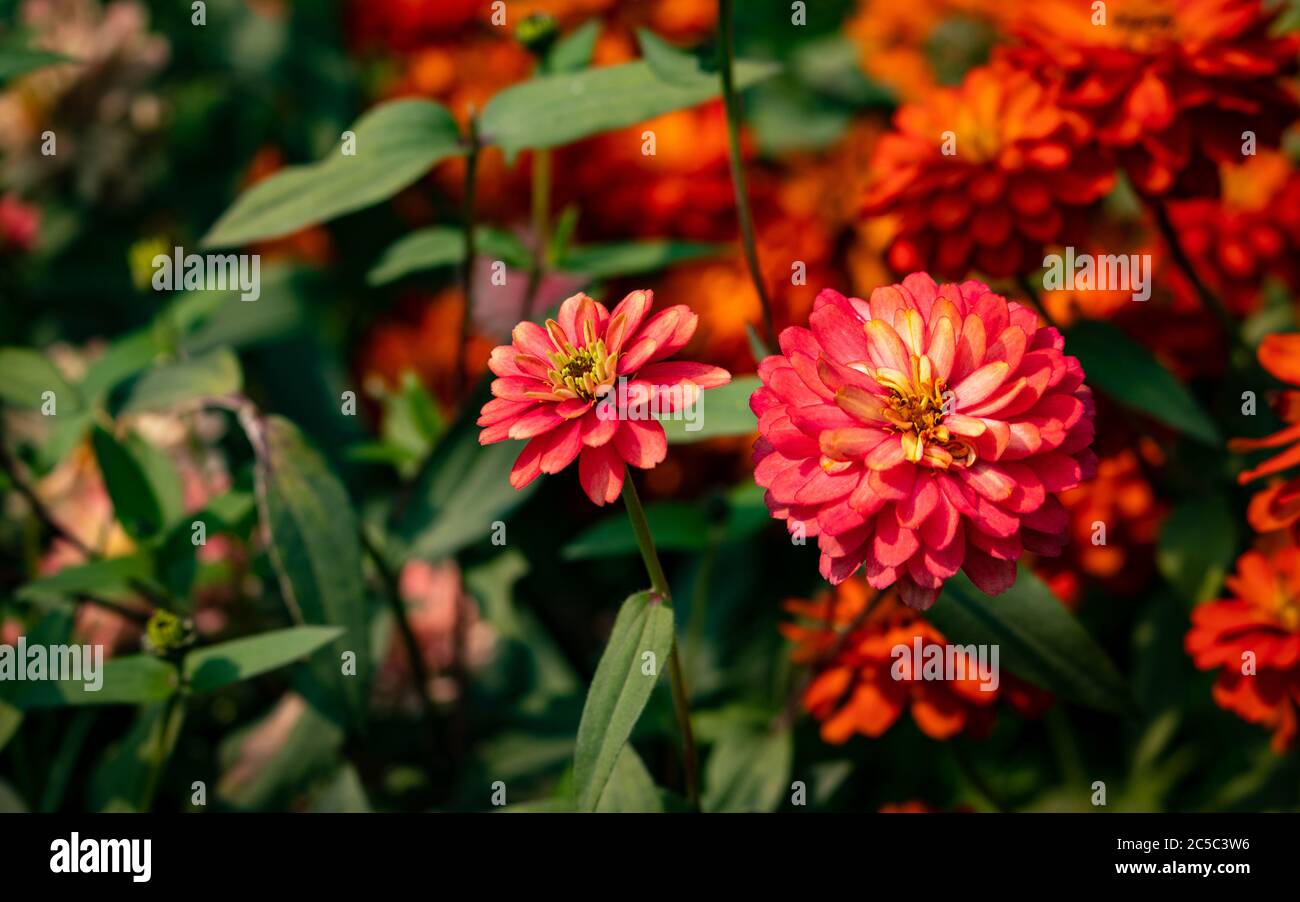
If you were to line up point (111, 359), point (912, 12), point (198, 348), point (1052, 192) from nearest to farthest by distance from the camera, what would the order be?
point (1052, 192) → point (111, 359) → point (198, 348) → point (912, 12)

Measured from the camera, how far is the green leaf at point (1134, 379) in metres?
0.80

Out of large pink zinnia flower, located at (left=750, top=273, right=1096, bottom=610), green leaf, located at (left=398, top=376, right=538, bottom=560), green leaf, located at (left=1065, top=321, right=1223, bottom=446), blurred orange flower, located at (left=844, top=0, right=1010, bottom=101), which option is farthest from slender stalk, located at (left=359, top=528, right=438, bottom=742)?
blurred orange flower, located at (left=844, top=0, right=1010, bottom=101)

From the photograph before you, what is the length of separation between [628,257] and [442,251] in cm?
17

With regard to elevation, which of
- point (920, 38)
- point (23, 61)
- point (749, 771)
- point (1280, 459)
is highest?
point (920, 38)

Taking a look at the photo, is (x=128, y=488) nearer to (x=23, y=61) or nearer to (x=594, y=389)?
(x=23, y=61)

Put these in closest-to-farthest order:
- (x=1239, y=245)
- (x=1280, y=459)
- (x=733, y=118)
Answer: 1. (x=1280, y=459)
2. (x=733, y=118)
3. (x=1239, y=245)

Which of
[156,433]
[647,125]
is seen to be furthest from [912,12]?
[156,433]

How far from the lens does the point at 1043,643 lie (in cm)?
72

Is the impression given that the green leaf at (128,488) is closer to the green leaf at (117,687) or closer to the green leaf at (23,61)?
the green leaf at (117,687)

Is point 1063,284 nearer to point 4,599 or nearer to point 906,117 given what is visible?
point 906,117

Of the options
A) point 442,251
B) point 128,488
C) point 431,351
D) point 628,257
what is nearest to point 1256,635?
point 628,257

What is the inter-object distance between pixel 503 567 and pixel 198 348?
0.38m

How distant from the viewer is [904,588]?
588 millimetres

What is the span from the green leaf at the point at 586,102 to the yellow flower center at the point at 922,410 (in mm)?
343
